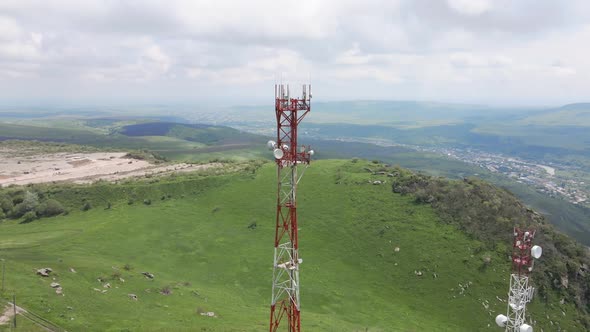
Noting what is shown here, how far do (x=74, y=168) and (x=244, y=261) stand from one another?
318 ft

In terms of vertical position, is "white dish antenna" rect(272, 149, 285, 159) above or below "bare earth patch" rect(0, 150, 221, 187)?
above

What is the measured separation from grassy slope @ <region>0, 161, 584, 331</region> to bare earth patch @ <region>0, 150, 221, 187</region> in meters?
27.3

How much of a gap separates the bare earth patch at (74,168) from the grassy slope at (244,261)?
27307 mm

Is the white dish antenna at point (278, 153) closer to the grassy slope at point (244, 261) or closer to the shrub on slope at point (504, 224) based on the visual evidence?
the grassy slope at point (244, 261)

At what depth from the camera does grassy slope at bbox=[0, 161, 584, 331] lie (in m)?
41.1

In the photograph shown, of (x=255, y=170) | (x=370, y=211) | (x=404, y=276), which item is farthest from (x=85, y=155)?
(x=404, y=276)

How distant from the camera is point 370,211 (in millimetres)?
78312

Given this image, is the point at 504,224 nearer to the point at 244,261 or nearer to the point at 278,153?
the point at 244,261

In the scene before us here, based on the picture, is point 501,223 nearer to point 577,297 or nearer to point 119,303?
point 577,297

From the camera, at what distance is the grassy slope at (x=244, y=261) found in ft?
135

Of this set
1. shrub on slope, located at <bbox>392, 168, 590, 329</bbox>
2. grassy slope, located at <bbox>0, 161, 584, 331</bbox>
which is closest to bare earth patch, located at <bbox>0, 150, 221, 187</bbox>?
grassy slope, located at <bbox>0, 161, 584, 331</bbox>

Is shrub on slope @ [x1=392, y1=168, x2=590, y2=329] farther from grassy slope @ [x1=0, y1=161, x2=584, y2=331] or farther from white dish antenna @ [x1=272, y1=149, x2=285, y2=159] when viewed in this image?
white dish antenna @ [x1=272, y1=149, x2=285, y2=159]

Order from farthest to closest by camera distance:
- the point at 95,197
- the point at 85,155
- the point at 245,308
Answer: the point at 85,155, the point at 95,197, the point at 245,308

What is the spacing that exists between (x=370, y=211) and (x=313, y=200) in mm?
14295
